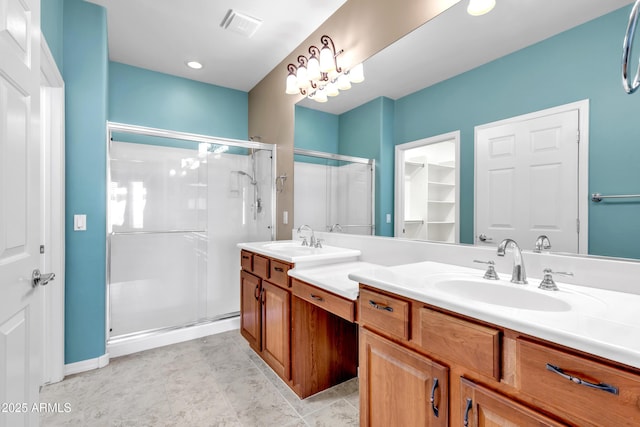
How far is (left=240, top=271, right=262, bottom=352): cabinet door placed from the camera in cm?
218

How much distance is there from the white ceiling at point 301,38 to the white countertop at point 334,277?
107 centimetres

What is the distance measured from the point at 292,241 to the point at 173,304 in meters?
1.33

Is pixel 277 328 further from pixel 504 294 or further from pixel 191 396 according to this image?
pixel 504 294

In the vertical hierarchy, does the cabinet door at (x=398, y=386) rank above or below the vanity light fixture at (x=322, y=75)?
below

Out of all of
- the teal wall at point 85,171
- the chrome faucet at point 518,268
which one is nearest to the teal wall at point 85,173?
the teal wall at point 85,171

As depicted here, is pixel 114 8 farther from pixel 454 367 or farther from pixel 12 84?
pixel 454 367

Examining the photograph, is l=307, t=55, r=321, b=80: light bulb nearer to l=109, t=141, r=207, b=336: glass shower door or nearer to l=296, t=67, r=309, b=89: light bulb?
l=296, t=67, r=309, b=89: light bulb

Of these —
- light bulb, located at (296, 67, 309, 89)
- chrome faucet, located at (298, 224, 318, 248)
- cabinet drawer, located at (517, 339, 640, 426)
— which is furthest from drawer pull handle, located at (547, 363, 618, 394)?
light bulb, located at (296, 67, 309, 89)

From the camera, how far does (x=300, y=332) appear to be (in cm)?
175

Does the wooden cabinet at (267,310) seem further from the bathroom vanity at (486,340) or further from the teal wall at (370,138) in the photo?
the teal wall at (370,138)

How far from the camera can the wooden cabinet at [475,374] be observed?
613 millimetres

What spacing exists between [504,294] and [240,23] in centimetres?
250

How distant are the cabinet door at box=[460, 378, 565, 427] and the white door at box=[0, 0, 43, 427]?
4.33ft

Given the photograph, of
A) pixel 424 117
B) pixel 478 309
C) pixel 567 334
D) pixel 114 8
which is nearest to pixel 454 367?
pixel 478 309
